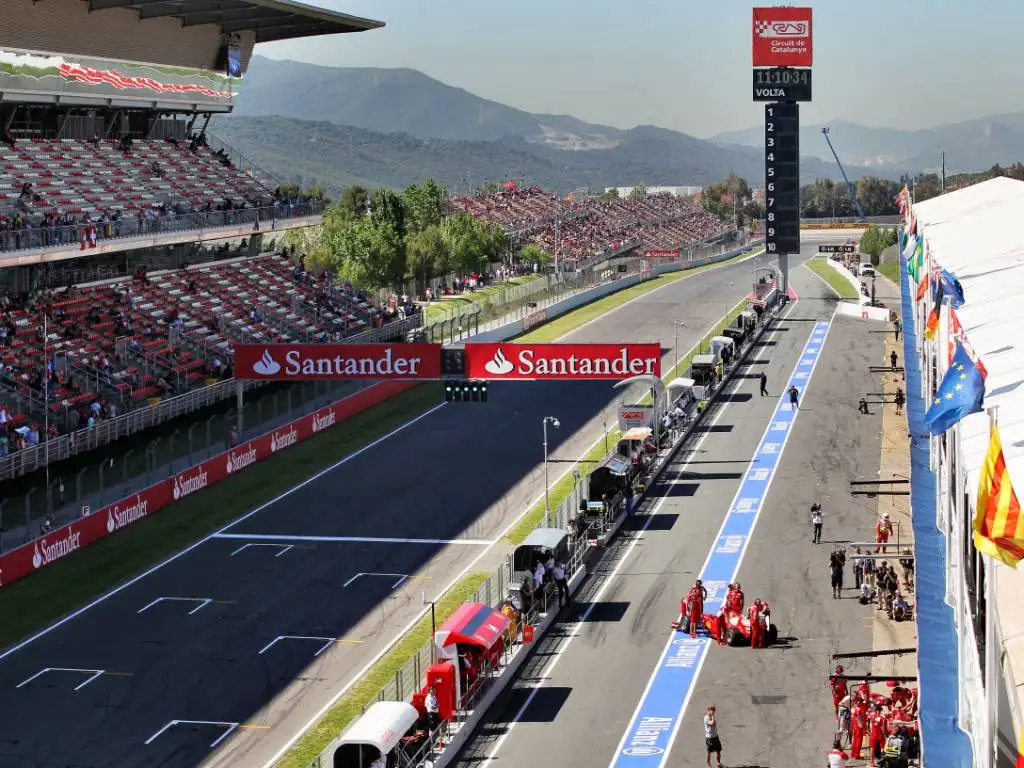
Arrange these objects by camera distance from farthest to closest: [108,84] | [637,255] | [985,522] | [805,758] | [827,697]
→ [637,255]
[108,84]
[827,697]
[805,758]
[985,522]

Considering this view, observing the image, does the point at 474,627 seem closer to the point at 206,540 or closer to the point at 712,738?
the point at 712,738

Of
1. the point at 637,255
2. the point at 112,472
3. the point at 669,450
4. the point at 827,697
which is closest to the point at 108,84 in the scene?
the point at 112,472

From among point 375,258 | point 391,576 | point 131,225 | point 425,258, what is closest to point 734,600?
point 391,576

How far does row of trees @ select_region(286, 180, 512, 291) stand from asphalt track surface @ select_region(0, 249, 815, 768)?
4203cm

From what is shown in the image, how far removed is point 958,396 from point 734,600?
17198mm

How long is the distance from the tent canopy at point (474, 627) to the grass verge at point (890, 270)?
329 feet

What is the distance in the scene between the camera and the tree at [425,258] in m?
108

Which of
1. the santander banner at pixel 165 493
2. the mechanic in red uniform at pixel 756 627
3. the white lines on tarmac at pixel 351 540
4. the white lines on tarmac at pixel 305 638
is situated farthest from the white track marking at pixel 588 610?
the santander banner at pixel 165 493

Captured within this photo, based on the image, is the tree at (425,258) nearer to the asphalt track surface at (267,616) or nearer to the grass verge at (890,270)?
the grass verge at (890,270)

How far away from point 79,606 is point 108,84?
1312 inches

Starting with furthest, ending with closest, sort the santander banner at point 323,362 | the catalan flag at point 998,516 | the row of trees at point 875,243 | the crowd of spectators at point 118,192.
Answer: the row of trees at point 875,243 < the crowd of spectators at point 118,192 < the santander banner at point 323,362 < the catalan flag at point 998,516

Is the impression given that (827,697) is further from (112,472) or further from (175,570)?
(112,472)

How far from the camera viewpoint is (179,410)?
51.0m

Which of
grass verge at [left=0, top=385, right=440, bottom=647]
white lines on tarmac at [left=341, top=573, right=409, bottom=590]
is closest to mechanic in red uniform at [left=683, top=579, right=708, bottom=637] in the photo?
white lines on tarmac at [left=341, top=573, right=409, bottom=590]
